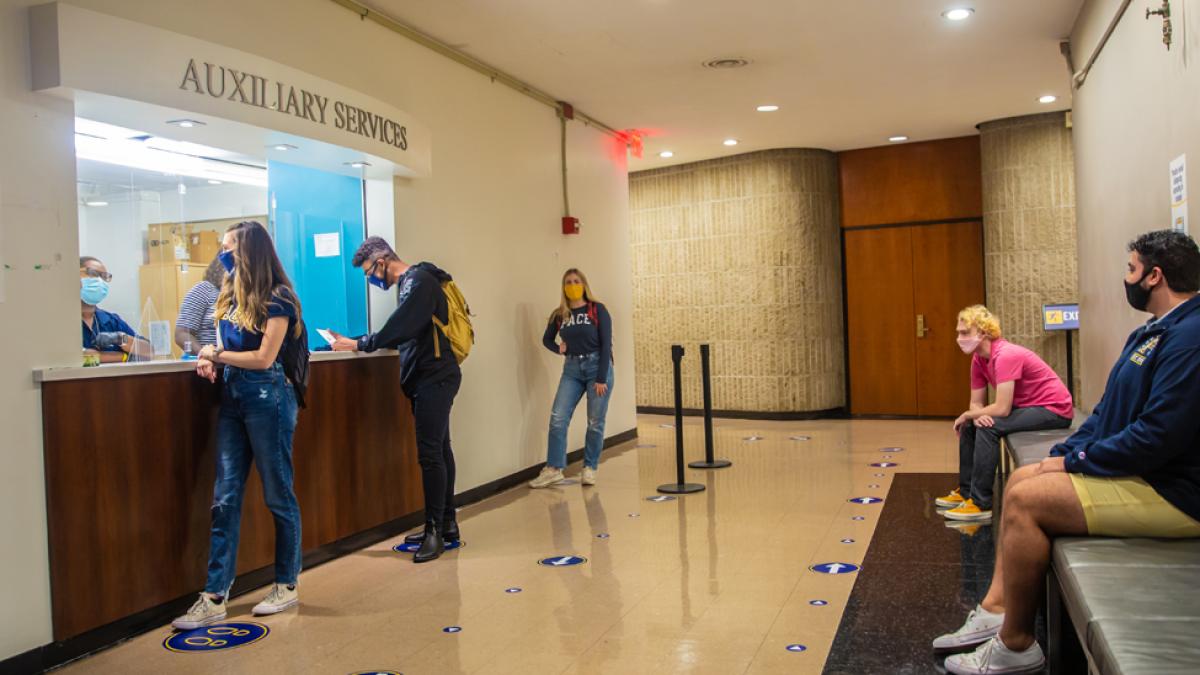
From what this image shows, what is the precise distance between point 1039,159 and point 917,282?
5.66 ft

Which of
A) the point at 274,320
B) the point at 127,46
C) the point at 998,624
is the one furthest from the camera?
the point at 274,320

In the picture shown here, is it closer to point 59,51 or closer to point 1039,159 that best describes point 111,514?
point 59,51

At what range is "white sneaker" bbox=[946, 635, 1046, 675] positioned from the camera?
2.66 meters

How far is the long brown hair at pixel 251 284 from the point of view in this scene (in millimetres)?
3650

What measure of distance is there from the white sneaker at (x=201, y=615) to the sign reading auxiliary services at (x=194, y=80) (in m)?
1.92

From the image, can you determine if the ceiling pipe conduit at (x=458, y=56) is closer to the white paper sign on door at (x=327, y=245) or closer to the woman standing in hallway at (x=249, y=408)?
the white paper sign on door at (x=327, y=245)

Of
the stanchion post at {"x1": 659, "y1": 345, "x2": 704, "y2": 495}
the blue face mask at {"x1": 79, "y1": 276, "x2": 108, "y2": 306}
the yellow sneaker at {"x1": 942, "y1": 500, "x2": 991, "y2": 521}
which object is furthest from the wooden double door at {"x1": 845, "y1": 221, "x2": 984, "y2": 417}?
the blue face mask at {"x1": 79, "y1": 276, "x2": 108, "y2": 306}

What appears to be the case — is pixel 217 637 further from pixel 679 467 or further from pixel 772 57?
pixel 772 57

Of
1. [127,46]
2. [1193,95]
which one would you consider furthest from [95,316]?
[1193,95]

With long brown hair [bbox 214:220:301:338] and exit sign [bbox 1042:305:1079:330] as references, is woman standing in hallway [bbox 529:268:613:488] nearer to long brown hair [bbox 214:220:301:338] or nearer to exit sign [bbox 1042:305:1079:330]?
long brown hair [bbox 214:220:301:338]

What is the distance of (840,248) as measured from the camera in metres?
10.3

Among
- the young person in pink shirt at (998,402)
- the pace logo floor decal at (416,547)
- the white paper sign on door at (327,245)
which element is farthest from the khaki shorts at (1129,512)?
the white paper sign on door at (327,245)

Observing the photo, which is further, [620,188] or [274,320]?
[620,188]

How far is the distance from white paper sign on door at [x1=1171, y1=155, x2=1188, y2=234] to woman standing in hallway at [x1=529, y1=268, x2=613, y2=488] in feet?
11.7
